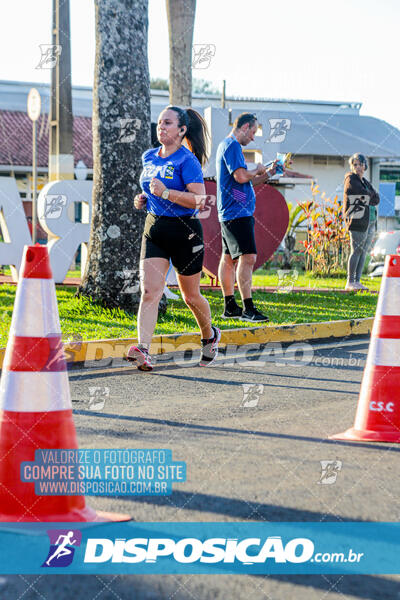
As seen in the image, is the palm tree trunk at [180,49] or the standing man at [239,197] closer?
the standing man at [239,197]

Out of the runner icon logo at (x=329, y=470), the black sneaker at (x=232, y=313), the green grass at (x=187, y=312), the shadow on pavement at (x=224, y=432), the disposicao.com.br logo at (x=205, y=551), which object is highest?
the black sneaker at (x=232, y=313)

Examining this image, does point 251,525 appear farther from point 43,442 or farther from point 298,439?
point 298,439

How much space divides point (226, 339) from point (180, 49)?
35.5 feet

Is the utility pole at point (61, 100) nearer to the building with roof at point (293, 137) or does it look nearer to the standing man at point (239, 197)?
the building with roof at point (293, 137)

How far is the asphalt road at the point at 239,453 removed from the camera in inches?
108

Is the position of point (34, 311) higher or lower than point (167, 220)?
lower

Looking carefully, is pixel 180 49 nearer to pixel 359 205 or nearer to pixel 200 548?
pixel 359 205

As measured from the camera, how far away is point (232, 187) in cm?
855

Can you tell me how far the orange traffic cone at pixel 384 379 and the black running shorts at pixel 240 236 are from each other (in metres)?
3.81

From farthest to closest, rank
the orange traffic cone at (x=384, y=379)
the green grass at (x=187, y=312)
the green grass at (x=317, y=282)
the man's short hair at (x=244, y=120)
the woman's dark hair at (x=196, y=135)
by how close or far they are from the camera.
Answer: the green grass at (x=317, y=282) < the man's short hair at (x=244, y=120) < the green grass at (x=187, y=312) < the woman's dark hair at (x=196, y=135) < the orange traffic cone at (x=384, y=379)

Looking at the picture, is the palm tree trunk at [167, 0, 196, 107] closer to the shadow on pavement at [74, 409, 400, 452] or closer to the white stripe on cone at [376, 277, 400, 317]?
the shadow on pavement at [74, 409, 400, 452]

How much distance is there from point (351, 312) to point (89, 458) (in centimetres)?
667

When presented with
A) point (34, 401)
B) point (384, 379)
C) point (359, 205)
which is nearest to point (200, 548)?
point (34, 401)

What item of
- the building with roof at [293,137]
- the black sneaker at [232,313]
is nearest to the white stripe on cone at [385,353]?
the black sneaker at [232,313]
